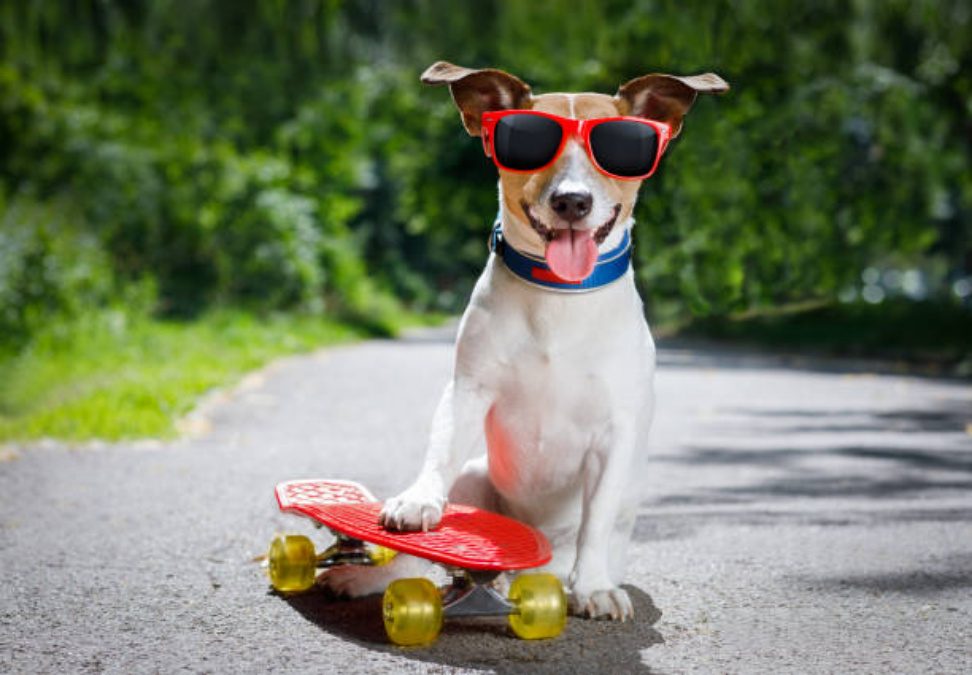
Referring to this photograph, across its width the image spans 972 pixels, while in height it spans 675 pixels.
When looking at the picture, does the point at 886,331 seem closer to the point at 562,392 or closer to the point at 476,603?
the point at 562,392

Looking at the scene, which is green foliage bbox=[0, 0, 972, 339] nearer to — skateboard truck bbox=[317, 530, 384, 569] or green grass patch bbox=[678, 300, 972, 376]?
green grass patch bbox=[678, 300, 972, 376]

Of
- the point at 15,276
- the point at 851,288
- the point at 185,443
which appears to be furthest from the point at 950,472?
the point at 15,276

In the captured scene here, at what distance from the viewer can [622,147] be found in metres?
2.66

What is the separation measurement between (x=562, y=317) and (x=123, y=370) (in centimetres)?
710

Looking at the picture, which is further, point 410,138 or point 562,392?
point 410,138

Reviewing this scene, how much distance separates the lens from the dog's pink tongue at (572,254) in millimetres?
2609

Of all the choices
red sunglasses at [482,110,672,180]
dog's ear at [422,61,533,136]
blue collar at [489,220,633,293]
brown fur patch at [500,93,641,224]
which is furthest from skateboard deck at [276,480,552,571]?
dog's ear at [422,61,533,136]

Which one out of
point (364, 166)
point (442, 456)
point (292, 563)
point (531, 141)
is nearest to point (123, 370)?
point (292, 563)

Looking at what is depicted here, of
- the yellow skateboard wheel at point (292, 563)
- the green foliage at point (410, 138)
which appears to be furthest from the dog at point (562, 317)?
the green foliage at point (410, 138)

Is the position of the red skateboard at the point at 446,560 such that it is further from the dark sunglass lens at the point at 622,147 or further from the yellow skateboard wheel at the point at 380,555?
the dark sunglass lens at the point at 622,147

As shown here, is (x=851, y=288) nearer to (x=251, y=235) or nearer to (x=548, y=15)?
(x=251, y=235)

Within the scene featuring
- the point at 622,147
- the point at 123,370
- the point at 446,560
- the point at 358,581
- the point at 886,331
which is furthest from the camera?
the point at 886,331

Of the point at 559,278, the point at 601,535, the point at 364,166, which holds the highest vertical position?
the point at 559,278

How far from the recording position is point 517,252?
9.06 feet
